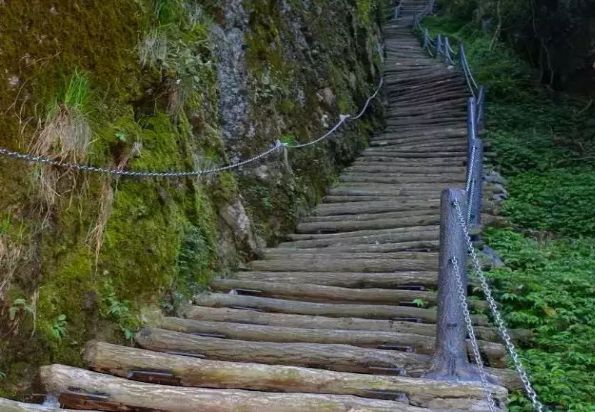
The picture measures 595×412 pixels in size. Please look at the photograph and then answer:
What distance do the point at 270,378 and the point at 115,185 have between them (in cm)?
153

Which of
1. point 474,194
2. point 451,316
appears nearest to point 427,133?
point 474,194

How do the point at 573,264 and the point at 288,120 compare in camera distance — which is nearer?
the point at 573,264

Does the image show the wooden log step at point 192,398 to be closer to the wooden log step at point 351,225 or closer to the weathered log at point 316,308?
the weathered log at point 316,308

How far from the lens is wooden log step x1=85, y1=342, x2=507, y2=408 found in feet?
10.6

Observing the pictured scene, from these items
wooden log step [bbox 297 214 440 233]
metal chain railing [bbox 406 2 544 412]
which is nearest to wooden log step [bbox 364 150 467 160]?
metal chain railing [bbox 406 2 544 412]

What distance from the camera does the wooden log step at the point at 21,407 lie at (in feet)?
9.06

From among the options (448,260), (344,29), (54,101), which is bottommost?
(448,260)

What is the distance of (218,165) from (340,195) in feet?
8.62

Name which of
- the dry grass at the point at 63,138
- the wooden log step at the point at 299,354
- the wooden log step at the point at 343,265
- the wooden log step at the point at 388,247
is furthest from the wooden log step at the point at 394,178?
the dry grass at the point at 63,138

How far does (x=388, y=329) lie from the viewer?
4.14 m

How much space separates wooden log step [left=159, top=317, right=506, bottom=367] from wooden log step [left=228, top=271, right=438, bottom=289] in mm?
922

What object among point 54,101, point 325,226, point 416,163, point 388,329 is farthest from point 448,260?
point 416,163

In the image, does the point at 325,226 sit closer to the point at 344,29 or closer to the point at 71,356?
the point at 71,356

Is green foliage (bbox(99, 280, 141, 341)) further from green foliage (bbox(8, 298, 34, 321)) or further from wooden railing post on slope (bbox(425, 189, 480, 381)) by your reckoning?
wooden railing post on slope (bbox(425, 189, 480, 381))
